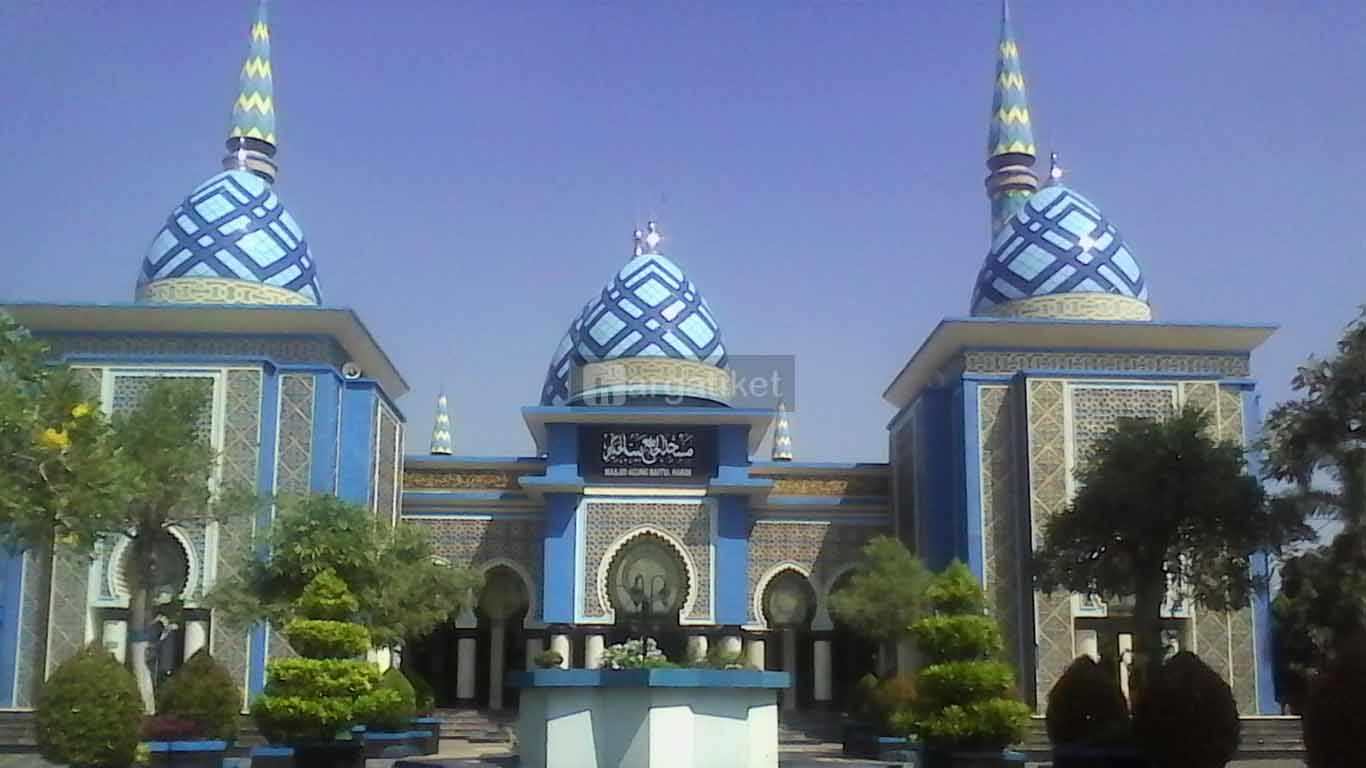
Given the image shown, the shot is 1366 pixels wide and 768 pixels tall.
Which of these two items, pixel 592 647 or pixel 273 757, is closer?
pixel 273 757

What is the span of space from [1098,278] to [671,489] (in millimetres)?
7580

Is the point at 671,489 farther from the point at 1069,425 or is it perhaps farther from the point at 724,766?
the point at 724,766

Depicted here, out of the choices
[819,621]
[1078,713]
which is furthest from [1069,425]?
[1078,713]

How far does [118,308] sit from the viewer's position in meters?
20.9

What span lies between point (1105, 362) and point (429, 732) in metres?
11.1

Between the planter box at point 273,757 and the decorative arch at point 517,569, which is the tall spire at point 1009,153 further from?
the planter box at point 273,757

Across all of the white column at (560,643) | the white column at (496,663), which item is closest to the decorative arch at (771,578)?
the white column at (560,643)

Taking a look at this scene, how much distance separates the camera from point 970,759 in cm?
1391

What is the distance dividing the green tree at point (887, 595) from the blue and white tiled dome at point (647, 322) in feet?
18.9

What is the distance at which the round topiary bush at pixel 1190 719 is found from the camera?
1218 cm

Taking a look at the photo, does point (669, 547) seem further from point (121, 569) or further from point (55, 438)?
point (55, 438)

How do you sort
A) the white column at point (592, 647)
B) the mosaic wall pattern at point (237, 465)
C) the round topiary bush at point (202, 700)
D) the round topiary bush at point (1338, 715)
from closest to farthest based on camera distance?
1. the round topiary bush at point (1338, 715)
2. the round topiary bush at point (202, 700)
3. the mosaic wall pattern at point (237, 465)
4. the white column at point (592, 647)

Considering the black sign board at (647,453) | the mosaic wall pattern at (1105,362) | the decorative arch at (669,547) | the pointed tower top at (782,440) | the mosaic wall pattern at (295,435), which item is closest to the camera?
the mosaic wall pattern at (295,435)

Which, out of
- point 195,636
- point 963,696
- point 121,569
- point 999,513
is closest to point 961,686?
point 963,696
